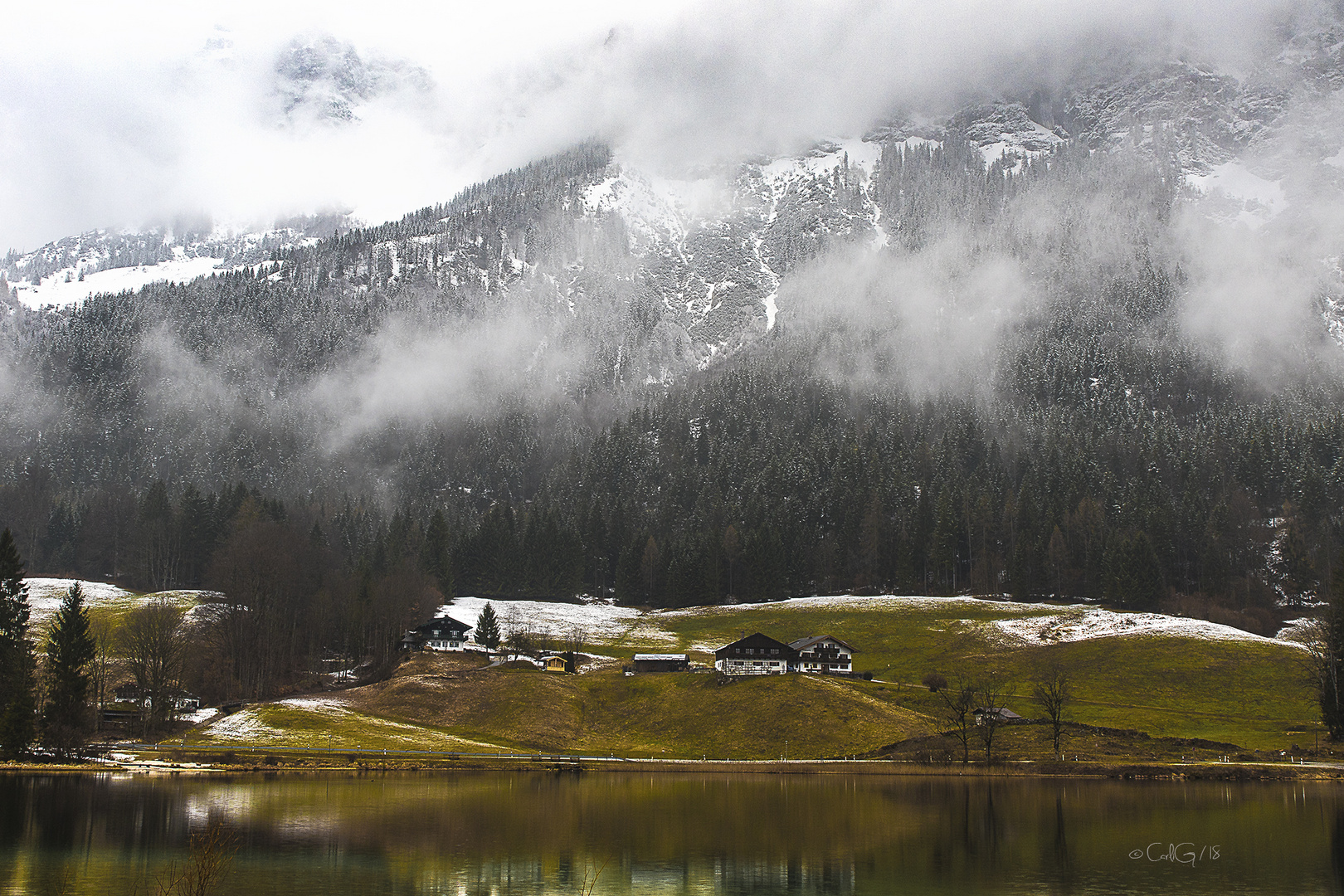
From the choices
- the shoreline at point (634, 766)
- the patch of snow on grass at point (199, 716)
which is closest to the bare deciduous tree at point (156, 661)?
the patch of snow on grass at point (199, 716)

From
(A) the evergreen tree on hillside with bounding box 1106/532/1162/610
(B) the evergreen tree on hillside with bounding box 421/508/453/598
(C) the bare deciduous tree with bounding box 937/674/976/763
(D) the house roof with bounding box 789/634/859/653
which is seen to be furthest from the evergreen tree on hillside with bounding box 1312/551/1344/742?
Result: (B) the evergreen tree on hillside with bounding box 421/508/453/598

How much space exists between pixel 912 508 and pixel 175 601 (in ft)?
380

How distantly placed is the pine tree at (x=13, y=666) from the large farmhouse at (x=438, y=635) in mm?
53270

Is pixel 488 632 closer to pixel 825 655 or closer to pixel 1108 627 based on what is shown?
pixel 825 655

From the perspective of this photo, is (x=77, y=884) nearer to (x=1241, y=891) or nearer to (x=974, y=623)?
(x=1241, y=891)

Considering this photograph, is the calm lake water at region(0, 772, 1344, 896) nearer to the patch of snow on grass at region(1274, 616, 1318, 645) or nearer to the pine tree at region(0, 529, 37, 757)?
the pine tree at region(0, 529, 37, 757)

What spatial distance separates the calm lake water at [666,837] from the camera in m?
36.2

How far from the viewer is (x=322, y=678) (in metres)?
113

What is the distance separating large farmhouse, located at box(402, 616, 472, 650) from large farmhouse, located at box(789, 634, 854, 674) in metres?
44.6

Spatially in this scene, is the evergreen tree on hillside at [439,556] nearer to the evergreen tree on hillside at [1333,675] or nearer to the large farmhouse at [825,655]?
the large farmhouse at [825,655]

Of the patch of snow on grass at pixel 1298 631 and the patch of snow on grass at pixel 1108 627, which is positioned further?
the patch of snow on grass at pixel 1108 627

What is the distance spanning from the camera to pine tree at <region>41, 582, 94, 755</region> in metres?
72.0

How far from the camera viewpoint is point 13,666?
6975cm

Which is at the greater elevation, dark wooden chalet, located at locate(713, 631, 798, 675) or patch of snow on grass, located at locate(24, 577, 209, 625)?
patch of snow on grass, located at locate(24, 577, 209, 625)
